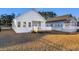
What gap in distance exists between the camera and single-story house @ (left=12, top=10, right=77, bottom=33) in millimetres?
3088

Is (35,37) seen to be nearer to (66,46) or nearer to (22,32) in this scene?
(22,32)

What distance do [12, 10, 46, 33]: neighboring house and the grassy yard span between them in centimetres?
8

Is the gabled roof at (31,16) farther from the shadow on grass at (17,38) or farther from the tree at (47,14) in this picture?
the shadow on grass at (17,38)

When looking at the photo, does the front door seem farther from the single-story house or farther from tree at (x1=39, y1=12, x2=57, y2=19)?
tree at (x1=39, y1=12, x2=57, y2=19)

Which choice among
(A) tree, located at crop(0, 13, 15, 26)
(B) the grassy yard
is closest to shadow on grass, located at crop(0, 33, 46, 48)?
(B) the grassy yard

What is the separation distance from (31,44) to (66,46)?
0.44m

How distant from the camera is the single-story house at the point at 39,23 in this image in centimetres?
309

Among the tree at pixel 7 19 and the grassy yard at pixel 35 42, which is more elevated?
the tree at pixel 7 19

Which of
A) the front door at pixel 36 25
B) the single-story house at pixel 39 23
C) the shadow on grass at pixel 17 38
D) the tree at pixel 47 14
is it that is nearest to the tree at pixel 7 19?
the single-story house at pixel 39 23

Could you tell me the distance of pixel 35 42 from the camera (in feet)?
10.1

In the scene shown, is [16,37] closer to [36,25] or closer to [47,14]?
[36,25]

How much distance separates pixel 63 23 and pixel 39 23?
0.30m
